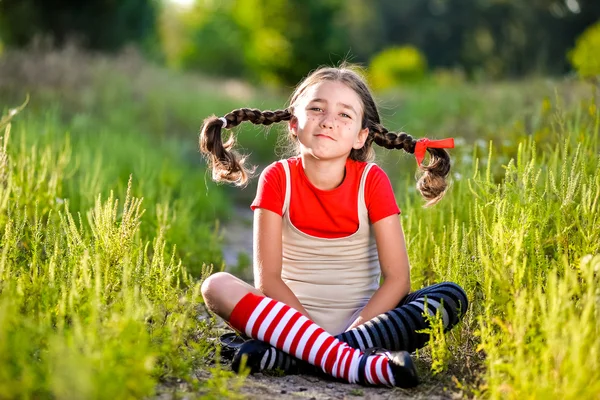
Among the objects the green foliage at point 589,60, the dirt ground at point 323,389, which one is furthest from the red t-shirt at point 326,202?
the green foliage at point 589,60

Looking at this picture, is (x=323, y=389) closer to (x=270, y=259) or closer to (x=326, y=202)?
(x=270, y=259)

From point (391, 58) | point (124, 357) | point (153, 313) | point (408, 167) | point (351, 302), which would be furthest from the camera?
point (391, 58)

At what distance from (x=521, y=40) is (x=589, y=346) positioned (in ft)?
92.6

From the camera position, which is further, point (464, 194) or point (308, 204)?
point (464, 194)

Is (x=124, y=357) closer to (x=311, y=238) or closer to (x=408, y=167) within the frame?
(x=311, y=238)

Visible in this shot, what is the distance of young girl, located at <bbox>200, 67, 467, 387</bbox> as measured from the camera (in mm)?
2549

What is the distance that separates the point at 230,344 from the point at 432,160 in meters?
1.20

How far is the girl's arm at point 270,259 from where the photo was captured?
8.79ft

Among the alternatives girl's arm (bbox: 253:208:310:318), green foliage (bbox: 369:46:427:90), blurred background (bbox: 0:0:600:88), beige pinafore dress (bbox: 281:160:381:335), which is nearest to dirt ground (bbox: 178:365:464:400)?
girl's arm (bbox: 253:208:310:318)

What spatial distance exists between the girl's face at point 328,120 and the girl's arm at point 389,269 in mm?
341

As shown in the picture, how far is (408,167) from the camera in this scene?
20.7ft

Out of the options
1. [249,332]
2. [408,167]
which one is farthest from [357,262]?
[408,167]

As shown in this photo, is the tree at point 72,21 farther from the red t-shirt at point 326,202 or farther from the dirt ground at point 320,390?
the dirt ground at point 320,390

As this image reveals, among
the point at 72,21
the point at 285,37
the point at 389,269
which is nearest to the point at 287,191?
the point at 389,269
